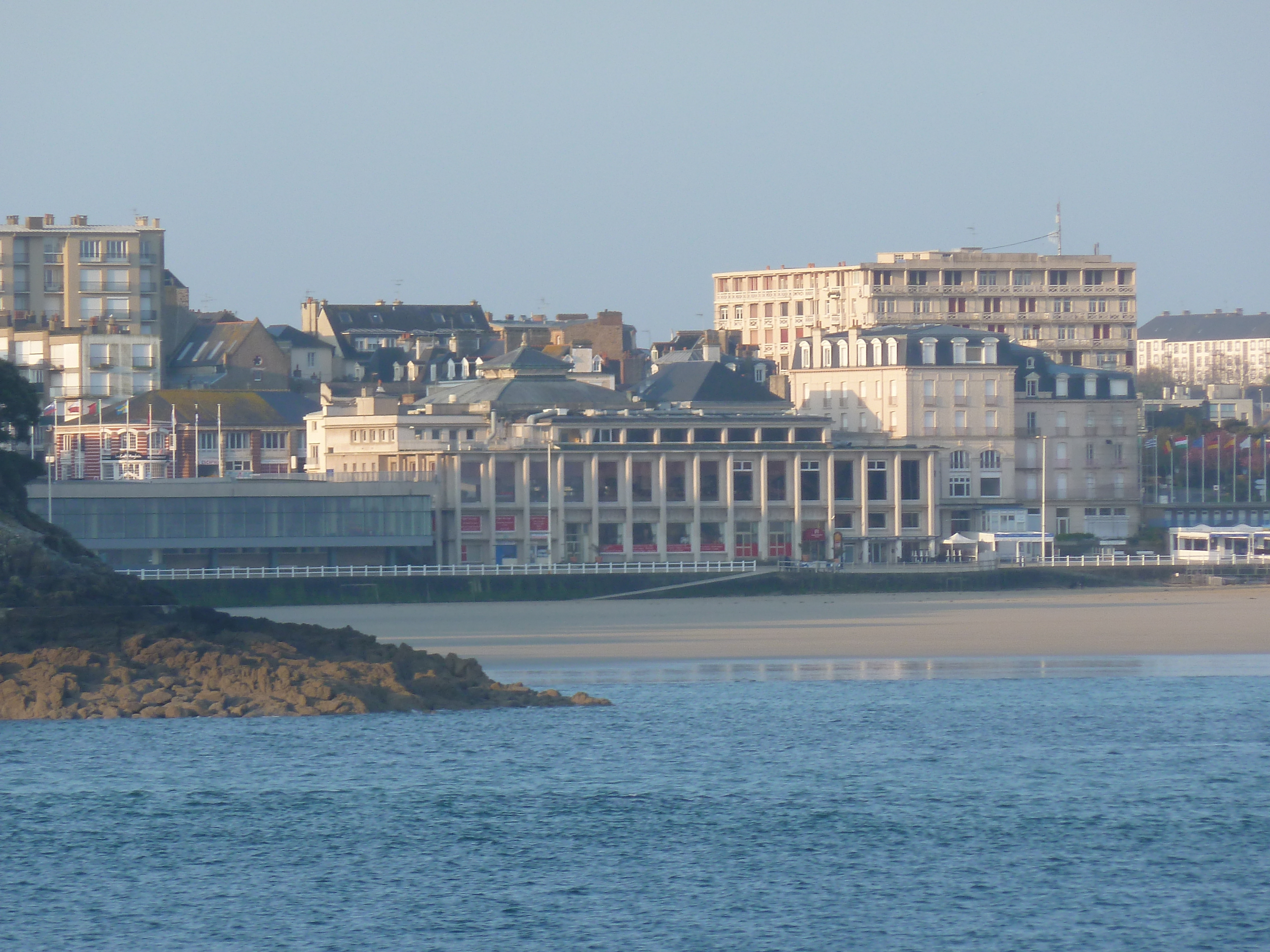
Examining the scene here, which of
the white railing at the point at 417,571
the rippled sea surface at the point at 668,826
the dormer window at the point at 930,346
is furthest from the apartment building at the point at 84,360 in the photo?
the rippled sea surface at the point at 668,826

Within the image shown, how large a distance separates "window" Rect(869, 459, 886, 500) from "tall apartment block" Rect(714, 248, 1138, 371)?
145 ft

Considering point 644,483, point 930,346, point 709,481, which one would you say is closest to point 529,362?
point 644,483

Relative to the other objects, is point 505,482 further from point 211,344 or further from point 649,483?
point 211,344

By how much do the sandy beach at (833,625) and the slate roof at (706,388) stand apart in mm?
25041

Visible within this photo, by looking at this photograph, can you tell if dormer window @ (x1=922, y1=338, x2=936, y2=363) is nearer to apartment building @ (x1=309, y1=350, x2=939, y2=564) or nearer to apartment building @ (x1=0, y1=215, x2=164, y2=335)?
apartment building @ (x1=309, y1=350, x2=939, y2=564)

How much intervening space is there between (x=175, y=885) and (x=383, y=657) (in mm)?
16123

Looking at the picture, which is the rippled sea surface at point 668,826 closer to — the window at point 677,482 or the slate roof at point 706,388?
the window at point 677,482

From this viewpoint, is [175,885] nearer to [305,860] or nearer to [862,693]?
[305,860]

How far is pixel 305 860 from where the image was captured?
29781mm

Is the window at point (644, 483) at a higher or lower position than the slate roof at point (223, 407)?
lower

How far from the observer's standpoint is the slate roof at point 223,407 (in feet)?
331

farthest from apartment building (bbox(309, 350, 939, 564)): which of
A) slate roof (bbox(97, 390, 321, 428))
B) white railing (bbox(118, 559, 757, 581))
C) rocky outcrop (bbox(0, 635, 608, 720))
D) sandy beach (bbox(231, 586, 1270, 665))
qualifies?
rocky outcrop (bbox(0, 635, 608, 720))

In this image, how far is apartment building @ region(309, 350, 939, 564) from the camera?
84.4 meters

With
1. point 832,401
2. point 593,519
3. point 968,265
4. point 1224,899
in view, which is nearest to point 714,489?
point 593,519
